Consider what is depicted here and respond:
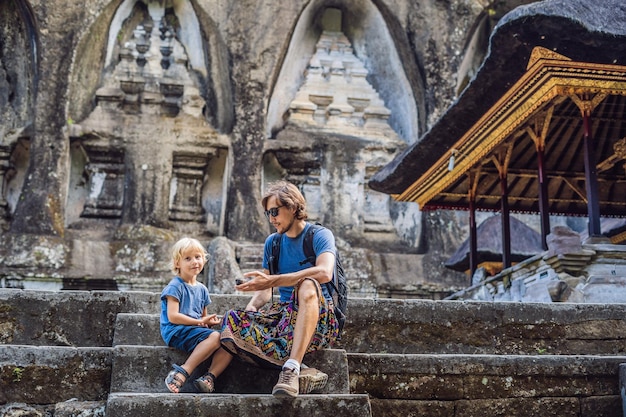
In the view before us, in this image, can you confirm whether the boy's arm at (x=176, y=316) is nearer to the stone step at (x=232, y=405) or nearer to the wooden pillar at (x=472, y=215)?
the stone step at (x=232, y=405)

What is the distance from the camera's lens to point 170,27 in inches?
570

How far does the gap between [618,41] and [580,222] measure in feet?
28.5

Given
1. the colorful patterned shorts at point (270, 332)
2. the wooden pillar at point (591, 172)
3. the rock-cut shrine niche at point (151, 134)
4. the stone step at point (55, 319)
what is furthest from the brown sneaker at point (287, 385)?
the rock-cut shrine niche at point (151, 134)

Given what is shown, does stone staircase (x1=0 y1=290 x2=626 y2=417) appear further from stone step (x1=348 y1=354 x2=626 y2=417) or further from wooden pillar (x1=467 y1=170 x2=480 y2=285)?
wooden pillar (x1=467 y1=170 x2=480 y2=285)

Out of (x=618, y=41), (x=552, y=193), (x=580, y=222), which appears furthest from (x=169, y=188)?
(x=618, y=41)

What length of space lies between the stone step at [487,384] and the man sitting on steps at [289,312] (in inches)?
13.2

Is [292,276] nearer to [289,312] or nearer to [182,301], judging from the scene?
[289,312]

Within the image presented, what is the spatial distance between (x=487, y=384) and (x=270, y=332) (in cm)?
108

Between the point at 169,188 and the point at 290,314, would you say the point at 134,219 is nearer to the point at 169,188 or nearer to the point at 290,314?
the point at 169,188

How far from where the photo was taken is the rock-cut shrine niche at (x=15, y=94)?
43.7 feet

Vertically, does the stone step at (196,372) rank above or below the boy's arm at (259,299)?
below

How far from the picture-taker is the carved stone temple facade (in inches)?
507

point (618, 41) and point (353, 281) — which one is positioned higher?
point (618, 41)

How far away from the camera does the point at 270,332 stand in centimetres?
389
